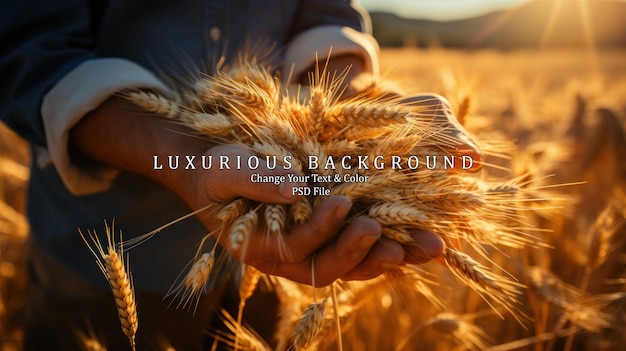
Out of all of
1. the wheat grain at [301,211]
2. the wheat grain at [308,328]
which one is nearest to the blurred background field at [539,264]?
the wheat grain at [308,328]

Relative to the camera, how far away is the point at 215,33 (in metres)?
1.42

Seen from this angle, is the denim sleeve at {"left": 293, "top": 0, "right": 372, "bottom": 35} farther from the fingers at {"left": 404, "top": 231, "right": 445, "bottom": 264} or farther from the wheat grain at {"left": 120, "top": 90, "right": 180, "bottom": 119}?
the fingers at {"left": 404, "top": 231, "right": 445, "bottom": 264}

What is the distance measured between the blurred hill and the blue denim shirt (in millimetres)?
26467

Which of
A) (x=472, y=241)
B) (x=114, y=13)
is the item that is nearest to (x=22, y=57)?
(x=114, y=13)

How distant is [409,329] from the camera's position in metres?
1.71

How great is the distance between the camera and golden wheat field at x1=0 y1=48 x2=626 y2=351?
1011 mm

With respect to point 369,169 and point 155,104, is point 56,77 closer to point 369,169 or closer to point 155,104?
point 155,104

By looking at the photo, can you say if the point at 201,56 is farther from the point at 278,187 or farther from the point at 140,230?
the point at 278,187

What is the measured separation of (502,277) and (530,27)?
125ft

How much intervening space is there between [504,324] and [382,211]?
1.38m

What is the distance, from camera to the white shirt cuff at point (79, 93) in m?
1.05

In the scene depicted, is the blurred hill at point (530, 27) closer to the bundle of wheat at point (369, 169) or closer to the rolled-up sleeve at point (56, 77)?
the rolled-up sleeve at point (56, 77)

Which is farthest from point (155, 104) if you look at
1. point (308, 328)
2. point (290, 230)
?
point (308, 328)

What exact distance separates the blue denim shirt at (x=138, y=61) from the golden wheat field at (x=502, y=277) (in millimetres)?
328
